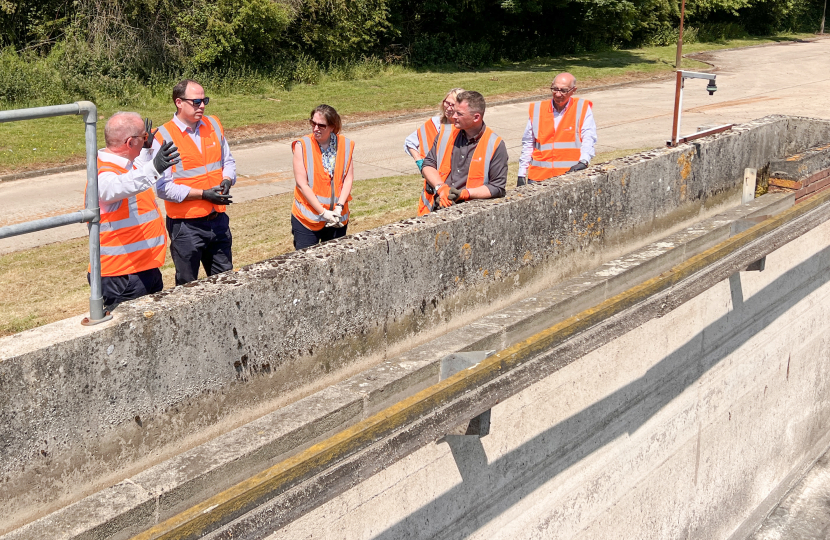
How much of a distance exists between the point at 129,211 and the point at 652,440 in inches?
169

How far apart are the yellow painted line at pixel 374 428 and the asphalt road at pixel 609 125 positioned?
6.87 metres

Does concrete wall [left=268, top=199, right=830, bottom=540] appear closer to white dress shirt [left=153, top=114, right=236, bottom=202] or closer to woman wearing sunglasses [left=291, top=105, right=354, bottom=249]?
woman wearing sunglasses [left=291, top=105, right=354, bottom=249]

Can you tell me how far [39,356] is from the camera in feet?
10.4

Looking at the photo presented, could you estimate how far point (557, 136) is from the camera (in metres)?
7.18

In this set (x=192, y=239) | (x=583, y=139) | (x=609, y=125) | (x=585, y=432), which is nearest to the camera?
(x=585, y=432)

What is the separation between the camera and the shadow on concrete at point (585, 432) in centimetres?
456

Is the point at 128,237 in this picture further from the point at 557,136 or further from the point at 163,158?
the point at 557,136

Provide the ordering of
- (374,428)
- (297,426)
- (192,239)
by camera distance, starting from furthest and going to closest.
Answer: (192,239), (297,426), (374,428)

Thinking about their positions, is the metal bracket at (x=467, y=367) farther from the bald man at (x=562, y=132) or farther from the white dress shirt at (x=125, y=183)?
the bald man at (x=562, y=132)

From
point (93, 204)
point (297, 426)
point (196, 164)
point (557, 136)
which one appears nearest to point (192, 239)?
point (196, 164)

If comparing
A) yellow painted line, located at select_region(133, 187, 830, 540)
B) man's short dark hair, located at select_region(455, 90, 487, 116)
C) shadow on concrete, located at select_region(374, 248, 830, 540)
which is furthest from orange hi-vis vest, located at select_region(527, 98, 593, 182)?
yellow painted line, located at select_region(133, 187, 830, 540)

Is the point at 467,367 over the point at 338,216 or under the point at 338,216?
under

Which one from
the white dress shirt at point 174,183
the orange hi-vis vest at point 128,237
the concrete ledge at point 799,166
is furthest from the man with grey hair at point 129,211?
the concrete ledge at point 799,166

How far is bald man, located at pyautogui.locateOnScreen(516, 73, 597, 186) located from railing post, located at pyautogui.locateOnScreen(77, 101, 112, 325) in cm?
434
